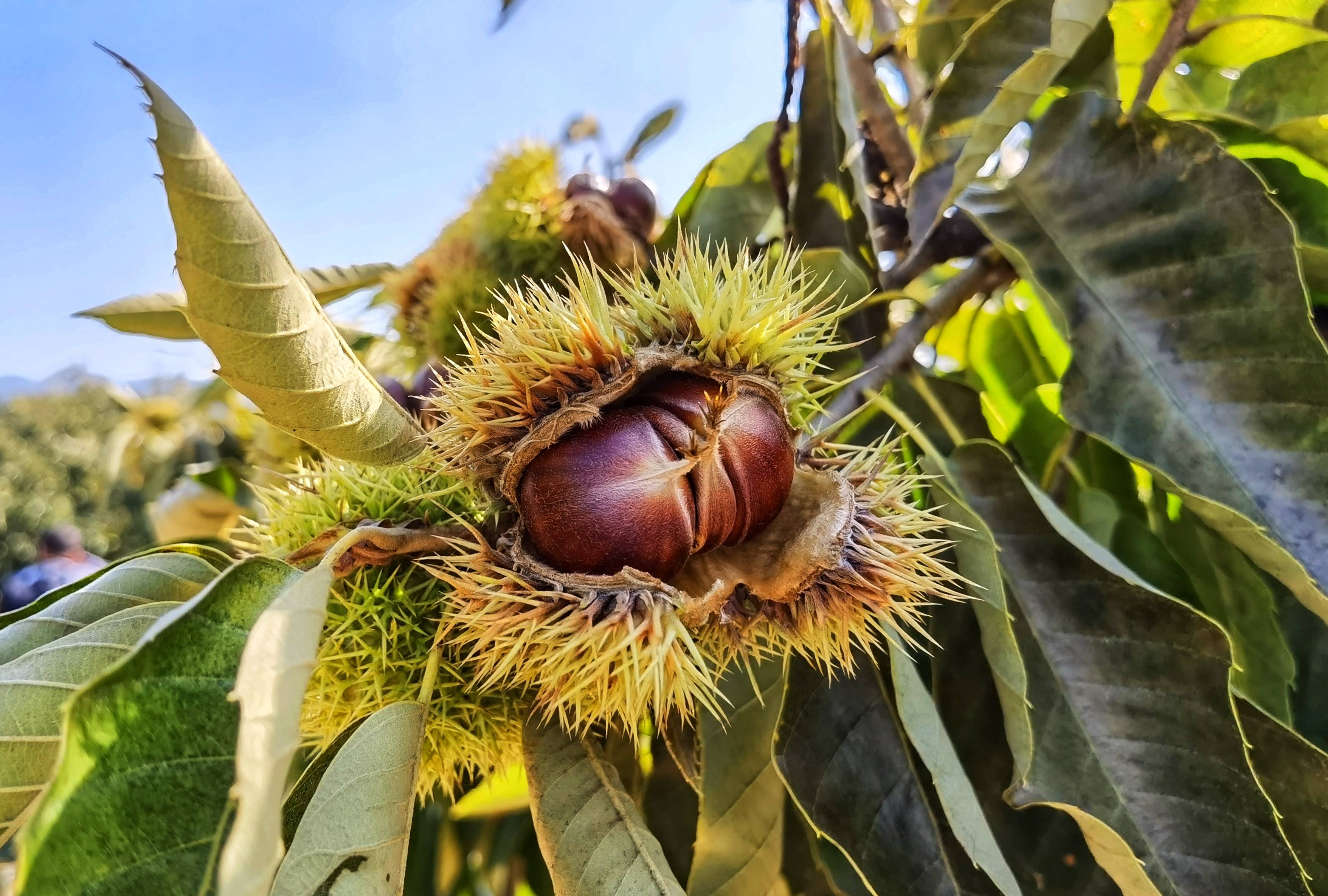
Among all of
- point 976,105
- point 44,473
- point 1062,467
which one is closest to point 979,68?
point 976,105

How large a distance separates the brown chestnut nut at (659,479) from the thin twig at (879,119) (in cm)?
46

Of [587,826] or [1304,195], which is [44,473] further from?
[1304,195]

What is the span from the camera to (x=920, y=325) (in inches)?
30.8

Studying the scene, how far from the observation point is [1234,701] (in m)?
0.58

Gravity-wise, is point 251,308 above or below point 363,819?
above

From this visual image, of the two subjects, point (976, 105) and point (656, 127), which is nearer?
point (976, 105)

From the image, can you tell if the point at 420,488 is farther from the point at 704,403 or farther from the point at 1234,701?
the point at 1234,701

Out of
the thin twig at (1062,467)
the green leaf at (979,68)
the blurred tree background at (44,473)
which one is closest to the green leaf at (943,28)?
the green leaf at (979,68)

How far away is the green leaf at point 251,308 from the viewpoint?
1.22 ft

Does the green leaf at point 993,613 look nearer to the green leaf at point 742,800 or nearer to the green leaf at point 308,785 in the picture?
the green leaf at point 742,800

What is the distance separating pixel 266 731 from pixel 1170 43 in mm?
897

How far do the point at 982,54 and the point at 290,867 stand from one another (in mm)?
793

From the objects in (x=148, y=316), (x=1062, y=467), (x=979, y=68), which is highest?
(x=148, y=316)

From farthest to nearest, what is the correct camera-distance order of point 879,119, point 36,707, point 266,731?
point 879,119
point 36,707
point 266,731
